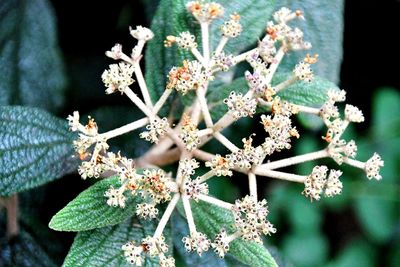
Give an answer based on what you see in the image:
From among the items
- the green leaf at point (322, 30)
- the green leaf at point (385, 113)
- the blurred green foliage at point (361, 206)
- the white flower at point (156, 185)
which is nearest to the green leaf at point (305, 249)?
the blurred green foliage at point (361, 206)

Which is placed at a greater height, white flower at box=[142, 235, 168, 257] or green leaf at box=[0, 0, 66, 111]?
green leaf at box=[0, 0, 66, 111]

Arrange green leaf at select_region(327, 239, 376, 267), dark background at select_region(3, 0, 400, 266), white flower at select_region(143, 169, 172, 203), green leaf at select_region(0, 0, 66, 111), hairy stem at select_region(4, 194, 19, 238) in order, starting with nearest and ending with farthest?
white flower at select_region(143, 169, 172, 203) < hairy stem at select_region(4, 194, 19, 238) < green leaf at select_region(0, 0, 66, 111) < dark background at select_region(3, 0, 400, 266) < green leaf at select_region(327, 239, 376, 267)

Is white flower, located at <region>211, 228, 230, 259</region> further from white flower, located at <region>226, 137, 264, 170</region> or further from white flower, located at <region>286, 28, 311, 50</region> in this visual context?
white flower, located at <region>286, 28, 311, 50</region>

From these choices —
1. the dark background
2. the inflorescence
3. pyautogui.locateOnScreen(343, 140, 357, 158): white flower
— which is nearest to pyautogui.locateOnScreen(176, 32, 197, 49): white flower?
the inflorescence

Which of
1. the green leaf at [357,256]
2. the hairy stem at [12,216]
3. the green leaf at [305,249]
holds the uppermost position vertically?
the hairy stem at [12,216]

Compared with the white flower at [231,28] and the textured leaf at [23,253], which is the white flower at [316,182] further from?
the textured leaf at [23,253]

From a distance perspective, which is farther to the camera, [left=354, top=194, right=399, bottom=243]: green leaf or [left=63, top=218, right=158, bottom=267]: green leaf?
[left=354, top=194, right=399, bottom=243]: green leaf

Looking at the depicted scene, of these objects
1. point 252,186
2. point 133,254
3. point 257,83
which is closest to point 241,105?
point 257,83

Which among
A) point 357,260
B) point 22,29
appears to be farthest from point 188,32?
point 357,260
